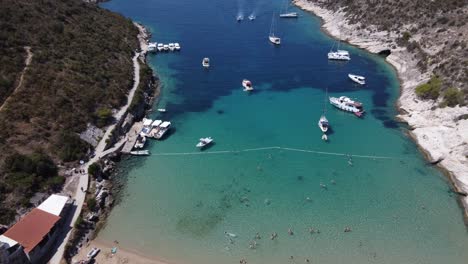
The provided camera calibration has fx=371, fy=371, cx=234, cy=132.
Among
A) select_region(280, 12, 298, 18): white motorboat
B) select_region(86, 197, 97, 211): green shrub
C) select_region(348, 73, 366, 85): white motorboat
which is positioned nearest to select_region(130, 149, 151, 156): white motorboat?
select_region(86, 197, 97, 211): green shrub

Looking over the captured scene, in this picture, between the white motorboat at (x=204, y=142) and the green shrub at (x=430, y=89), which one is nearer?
the white motorboat at (x=204, y=142)

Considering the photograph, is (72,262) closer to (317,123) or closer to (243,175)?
(243,175)

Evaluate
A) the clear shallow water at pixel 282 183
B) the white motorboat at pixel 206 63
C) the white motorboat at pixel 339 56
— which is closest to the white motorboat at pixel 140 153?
the clear shallow water at pixel 282 183

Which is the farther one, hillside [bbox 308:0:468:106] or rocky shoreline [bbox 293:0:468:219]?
hillside [bbox 308:0:468:106]

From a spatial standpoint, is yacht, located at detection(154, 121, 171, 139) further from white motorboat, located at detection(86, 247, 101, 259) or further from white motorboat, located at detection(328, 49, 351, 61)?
white motorboat, located at detection(328, 49, 351, 61)

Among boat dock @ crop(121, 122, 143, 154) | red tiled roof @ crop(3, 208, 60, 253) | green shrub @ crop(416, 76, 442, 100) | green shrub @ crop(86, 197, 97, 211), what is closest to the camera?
red tiled roof @ crop(3, 208, 60, 253)

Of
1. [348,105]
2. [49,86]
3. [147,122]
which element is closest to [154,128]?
[147,122]

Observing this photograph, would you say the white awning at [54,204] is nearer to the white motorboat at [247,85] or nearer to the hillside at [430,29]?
the white motorboat at [247,85]
